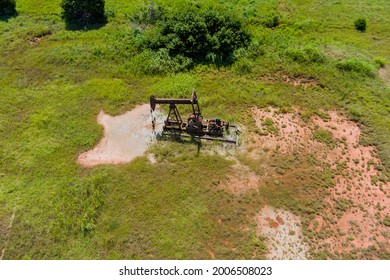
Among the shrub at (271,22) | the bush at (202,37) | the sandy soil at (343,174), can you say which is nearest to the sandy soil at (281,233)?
the sandy soil at (343,174)

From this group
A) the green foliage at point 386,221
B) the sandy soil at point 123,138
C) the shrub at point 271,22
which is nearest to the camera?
the green foliage at point 386,221

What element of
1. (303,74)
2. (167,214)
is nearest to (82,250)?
(167,214)

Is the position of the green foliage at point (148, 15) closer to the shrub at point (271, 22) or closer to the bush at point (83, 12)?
the bush at point (83, 12)

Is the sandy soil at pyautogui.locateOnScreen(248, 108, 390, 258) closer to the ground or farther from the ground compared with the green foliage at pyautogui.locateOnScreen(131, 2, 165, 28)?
closer to the ground

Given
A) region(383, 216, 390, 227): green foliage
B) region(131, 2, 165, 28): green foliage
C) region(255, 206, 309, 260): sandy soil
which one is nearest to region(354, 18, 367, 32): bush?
region(131, 2, 165, 28): green foliage

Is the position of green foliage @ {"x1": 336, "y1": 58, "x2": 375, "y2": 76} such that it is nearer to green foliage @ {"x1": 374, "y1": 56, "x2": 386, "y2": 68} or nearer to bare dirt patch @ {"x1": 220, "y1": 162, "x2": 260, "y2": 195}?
green foliage @ {"x1": 374, "y1": 56, "x2": 386, "y2": 68}

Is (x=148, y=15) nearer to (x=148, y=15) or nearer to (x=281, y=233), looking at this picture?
(x=148, y=15)

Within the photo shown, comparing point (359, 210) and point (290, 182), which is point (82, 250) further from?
point (359, 210)
